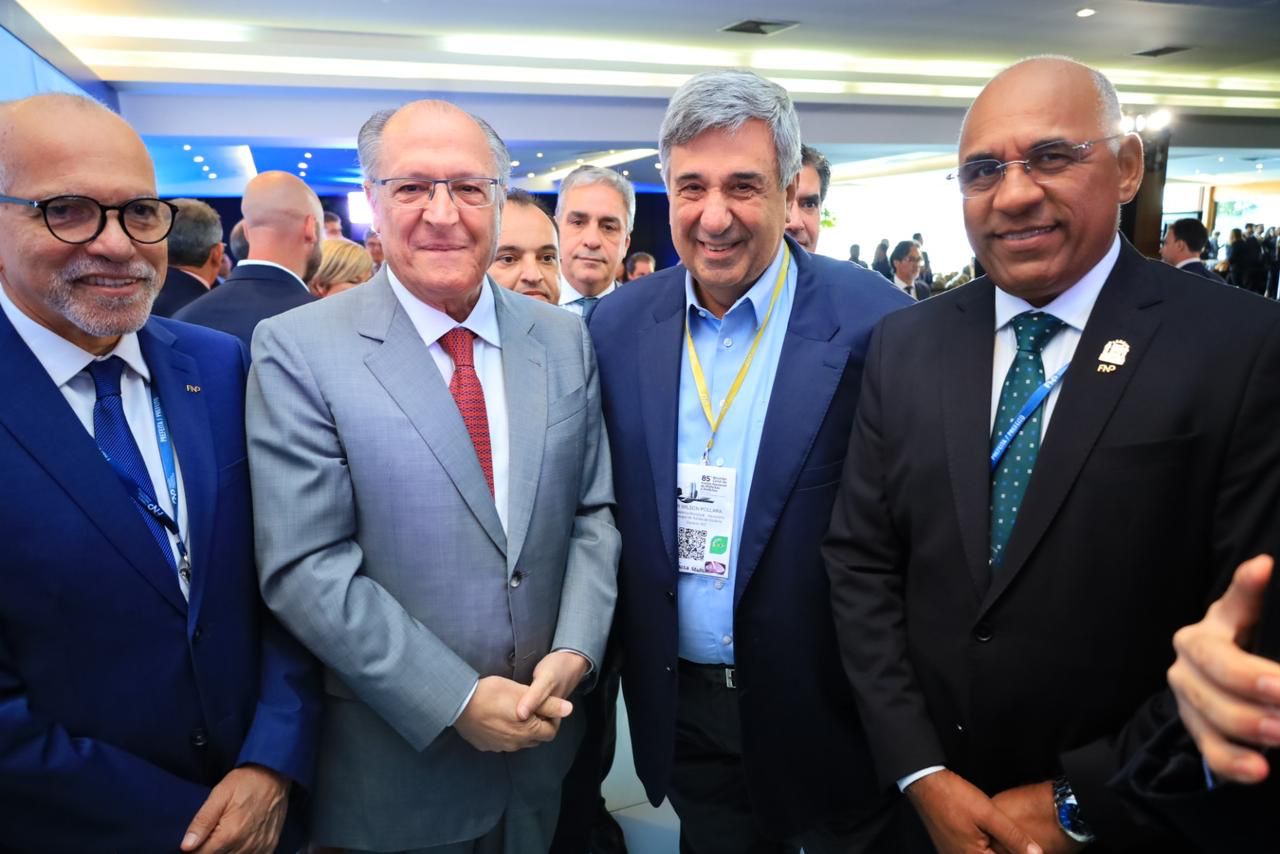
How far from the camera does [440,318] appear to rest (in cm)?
171

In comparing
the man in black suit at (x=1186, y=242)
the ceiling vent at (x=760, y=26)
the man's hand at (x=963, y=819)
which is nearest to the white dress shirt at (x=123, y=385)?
the man's hand at (x=963, y=819)

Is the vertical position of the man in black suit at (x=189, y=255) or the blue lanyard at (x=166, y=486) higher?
the man in black suit at (x=189, y=255)

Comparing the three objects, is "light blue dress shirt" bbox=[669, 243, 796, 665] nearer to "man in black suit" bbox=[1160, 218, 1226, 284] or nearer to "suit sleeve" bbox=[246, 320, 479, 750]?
"suit sleeve" bbox=[246, 320, 479, 750]

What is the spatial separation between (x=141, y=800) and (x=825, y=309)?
65.3 inches

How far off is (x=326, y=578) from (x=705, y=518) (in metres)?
0.81

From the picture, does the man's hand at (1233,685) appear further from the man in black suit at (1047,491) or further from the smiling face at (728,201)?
the smiling face at (728,201)

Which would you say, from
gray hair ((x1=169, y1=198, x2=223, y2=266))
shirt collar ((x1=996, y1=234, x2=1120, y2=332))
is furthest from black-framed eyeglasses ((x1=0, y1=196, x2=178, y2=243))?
gray hair ((x1=169, y1=198, x2=223, y2=266))

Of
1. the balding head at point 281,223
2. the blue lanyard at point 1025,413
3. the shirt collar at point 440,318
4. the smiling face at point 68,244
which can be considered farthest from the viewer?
the balding head at point 281,223

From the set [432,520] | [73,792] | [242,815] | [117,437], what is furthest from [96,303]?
[242,815]

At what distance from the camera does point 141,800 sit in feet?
4.50

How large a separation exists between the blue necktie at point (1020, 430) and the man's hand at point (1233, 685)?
0.54 meters

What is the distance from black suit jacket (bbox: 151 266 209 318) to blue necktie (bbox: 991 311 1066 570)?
3836 millimetres

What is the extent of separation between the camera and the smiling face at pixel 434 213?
166 cm

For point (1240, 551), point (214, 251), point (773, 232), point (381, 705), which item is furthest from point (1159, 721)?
point (214, 251)
